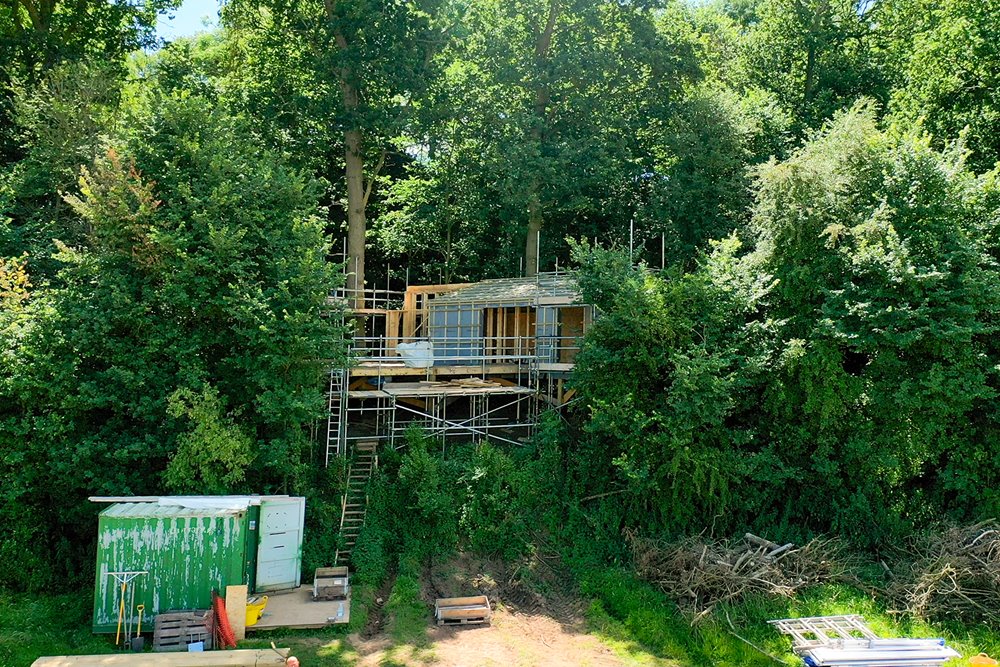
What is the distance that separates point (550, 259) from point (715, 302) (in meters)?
13.1

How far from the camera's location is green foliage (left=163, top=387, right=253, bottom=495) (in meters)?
14.9

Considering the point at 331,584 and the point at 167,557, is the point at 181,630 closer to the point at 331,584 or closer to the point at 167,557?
the point at 167,557

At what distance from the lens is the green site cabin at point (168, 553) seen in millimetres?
13188

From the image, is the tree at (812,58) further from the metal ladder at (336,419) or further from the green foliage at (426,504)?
the metal ladder at (336,419)

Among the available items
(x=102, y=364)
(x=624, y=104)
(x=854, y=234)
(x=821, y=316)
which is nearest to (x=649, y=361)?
(x=821, y=316)

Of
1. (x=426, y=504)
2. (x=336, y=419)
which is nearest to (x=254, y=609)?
(x=426, y=504)

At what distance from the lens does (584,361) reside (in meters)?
17.9

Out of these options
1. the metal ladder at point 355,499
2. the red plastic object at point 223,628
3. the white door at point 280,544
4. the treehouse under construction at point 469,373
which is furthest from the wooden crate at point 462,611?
the treehouse under construction at point 469,373

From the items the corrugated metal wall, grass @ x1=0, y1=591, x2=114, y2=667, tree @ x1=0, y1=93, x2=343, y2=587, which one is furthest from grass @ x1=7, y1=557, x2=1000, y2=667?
tree @ x1=0, y1=93, x2=343, y2=587

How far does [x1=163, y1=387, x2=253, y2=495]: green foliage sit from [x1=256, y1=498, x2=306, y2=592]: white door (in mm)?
1138

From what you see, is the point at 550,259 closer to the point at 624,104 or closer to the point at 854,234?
the point at 624,104

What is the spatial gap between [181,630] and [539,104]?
21793 millimetres

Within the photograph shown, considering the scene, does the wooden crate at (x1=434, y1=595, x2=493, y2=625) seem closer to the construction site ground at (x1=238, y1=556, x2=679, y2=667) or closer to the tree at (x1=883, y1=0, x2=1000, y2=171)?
the construction site ground at (x1=238, y1=556, x2=679, y2=667)

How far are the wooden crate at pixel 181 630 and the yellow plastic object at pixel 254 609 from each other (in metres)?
0.73
